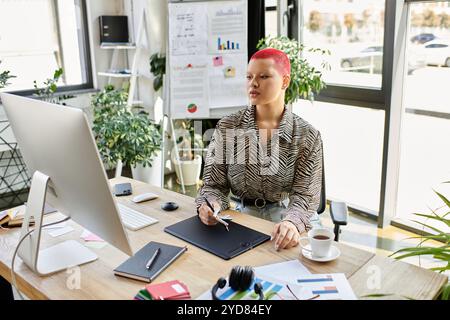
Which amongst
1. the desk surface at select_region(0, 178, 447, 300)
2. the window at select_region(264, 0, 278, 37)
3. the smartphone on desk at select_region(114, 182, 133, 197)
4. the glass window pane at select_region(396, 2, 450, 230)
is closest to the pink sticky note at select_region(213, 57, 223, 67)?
the window at select_region(264, 0, 278, 37)

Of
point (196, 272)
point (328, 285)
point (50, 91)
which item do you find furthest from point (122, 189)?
point (50, 91)

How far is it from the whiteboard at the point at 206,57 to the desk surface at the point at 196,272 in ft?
7.17

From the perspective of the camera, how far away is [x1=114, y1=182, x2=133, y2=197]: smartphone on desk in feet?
6.09

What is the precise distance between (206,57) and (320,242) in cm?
247

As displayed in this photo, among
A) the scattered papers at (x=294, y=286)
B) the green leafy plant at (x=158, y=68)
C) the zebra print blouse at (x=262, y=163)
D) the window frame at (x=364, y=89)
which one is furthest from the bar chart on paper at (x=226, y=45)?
the scattered papers at (x=294, y=286)

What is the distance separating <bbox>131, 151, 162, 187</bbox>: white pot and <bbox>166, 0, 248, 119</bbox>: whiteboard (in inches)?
21.4

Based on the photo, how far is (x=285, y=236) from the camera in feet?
4.62

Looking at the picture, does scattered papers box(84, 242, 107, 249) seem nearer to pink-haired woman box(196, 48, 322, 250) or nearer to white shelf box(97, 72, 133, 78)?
pink-haired woman box(196, 48, 322, 250)

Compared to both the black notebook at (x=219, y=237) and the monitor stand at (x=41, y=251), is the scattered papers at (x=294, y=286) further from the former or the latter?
the monitor stand at (x=41, y=251)

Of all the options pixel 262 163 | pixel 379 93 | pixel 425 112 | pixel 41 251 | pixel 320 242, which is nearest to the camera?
pixel 320 242

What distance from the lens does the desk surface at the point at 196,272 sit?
1.16 meters

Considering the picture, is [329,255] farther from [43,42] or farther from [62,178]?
[43,42]
